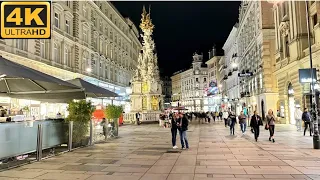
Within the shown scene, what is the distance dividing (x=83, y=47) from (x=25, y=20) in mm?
40383

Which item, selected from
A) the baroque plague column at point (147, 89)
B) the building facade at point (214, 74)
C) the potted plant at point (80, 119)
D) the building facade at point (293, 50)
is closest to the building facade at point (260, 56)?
the building facade at point (293, 50)

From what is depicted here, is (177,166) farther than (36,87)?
No

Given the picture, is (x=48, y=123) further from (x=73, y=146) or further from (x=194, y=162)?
(x=194, y=162)

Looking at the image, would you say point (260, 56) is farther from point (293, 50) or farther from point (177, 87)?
point (177, 87)

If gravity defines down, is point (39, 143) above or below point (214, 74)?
Result: below

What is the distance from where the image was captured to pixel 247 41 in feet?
177

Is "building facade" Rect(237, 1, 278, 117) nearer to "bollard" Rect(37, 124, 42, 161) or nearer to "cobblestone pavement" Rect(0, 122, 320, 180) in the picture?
"cobblestone pavement" Rect(0, 122, 320, 180)

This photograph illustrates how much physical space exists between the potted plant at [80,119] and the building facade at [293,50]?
1794cm

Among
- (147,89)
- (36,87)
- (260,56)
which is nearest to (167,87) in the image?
(147,89)

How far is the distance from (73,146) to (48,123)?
2424 millimetres

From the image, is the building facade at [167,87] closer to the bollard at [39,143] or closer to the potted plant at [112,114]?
the potted plant at [112,114]

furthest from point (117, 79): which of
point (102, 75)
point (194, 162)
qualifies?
point (194, 162)

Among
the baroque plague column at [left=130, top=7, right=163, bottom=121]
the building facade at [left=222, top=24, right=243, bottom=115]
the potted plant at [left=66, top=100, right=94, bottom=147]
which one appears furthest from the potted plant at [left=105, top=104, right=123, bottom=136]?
the building facade at [left=222, top=24, right=243, bottom=115]

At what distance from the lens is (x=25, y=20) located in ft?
18.6
